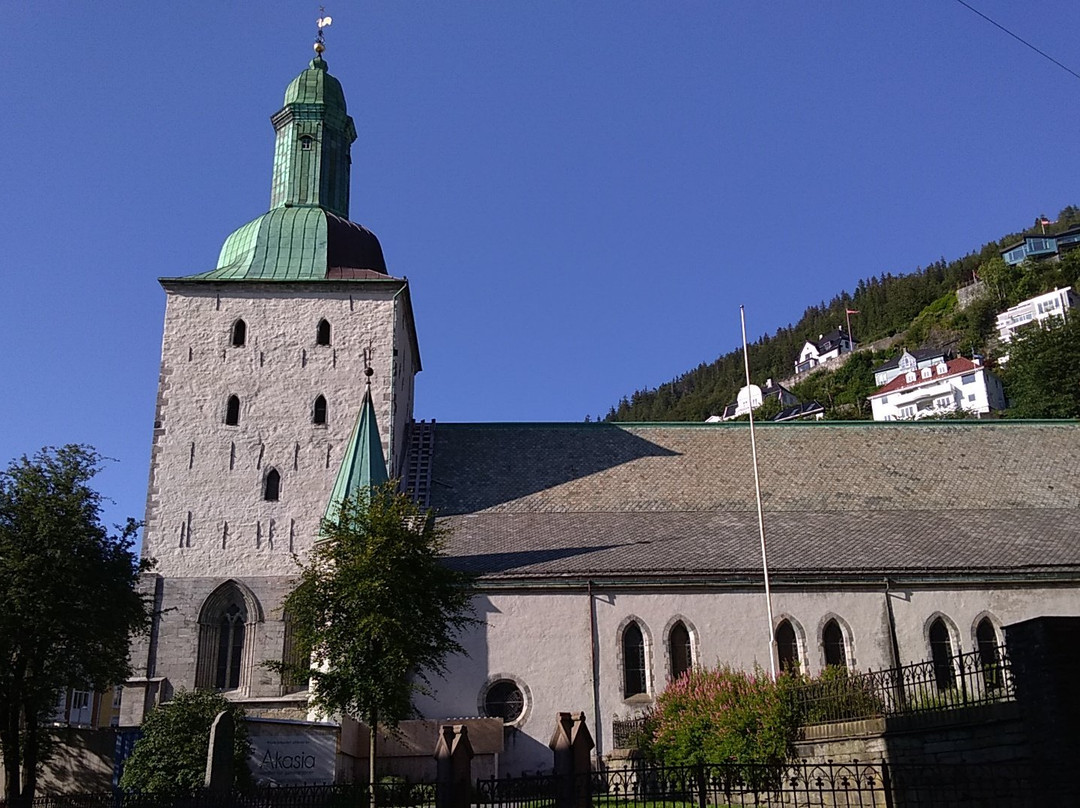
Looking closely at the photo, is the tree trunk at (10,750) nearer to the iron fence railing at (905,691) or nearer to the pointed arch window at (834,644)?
the iron fence railing at (905,691)

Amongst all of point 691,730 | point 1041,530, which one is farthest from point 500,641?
point 1041,530

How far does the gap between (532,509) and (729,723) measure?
13083 millimetres

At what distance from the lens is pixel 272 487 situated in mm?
31156

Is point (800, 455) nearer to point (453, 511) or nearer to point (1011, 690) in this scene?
point (453, 511)

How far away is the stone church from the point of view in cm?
2705

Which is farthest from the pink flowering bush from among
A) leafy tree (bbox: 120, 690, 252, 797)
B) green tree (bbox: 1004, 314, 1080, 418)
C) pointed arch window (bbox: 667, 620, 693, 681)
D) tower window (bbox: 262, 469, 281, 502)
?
green tree (bbox: 1004, 314, 1080, 418)

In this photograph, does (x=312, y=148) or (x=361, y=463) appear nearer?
(x=361, y=463)

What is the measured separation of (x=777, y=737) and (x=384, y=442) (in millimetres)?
16221

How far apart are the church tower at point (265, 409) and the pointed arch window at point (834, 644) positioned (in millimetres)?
13914

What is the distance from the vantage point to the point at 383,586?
22.1 metres

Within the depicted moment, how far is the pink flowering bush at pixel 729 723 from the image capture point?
19328 mm

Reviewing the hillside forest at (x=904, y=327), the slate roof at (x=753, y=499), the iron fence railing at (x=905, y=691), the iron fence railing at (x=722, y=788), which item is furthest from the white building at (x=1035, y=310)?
the iron fence railing at (x=722, y=788)

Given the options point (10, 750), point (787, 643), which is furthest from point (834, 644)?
point (10, 750)

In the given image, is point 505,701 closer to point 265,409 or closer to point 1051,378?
point 265,409
